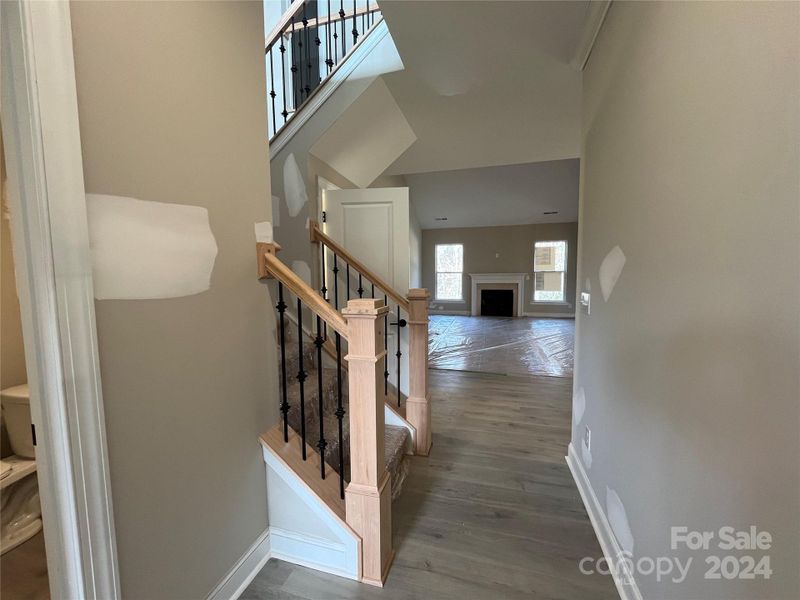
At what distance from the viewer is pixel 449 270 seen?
410 inches

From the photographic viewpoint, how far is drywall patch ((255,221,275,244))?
145 centimetres

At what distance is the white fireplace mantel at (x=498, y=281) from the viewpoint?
32.1ft

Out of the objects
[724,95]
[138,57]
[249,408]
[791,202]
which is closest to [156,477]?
[249,408]

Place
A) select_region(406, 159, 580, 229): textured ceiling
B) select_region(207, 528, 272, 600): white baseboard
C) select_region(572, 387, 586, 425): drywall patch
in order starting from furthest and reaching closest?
select_region(406, 159, 580, 229): textured ceiling, select_region(572, 387, 586, 425): drywall patch, select_region(207, 528, 272, 600): white baseboard

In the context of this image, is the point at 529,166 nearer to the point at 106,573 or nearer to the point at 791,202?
the point at 791,202

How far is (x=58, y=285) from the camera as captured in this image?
0.79 metres

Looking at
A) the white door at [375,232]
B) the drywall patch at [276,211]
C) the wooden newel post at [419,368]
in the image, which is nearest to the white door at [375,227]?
the white door at [375,232]

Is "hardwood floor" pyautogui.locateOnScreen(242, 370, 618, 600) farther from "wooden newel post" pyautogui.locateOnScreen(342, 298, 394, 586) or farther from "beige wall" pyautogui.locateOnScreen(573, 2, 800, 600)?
"beige wall" pyautogui.locateOnScreen(573, 2, 800, 600)

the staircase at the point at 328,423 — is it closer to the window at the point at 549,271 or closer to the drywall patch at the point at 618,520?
the drywall patch at the point at 618,520

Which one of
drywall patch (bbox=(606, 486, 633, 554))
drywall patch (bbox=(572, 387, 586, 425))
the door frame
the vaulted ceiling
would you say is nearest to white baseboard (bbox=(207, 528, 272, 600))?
the door frame

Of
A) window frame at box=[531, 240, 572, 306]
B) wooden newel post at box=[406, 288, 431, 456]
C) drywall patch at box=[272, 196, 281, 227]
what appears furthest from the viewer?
window frame at box=[531, 240, 572, 306]

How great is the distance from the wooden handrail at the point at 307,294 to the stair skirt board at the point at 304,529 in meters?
0.66

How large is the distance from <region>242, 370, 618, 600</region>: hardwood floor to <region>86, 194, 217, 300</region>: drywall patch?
1.29 meters

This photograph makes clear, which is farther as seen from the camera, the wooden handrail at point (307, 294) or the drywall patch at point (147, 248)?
the wooden handrail at point (307, 294)
